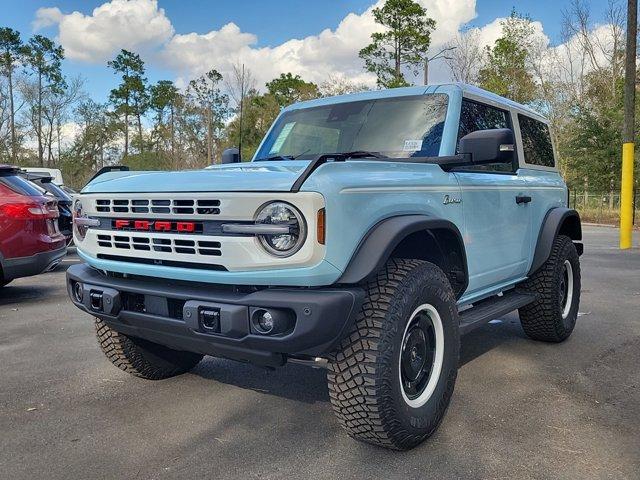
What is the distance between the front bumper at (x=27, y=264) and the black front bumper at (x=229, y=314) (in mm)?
4466

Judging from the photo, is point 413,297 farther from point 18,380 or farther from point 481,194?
point 18,380

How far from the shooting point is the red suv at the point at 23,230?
675 cm

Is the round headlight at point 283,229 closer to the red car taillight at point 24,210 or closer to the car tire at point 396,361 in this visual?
the car tire at point 396,361

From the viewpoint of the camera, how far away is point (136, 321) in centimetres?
288

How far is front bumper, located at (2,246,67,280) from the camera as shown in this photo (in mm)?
6773

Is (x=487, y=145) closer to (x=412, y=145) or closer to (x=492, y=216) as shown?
(x=412, y=145)

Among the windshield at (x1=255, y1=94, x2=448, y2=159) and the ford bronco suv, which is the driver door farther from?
the windshield at (x1=255, y1=94, x2=448, y2=159)

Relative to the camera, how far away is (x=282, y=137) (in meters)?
4.48

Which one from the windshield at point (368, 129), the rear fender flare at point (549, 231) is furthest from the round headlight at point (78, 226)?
the rear fender flare at point (549, 231)

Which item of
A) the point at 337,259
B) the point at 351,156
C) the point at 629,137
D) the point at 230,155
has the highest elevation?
the point at 629,137

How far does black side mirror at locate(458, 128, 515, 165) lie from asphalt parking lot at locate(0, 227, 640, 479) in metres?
1.51

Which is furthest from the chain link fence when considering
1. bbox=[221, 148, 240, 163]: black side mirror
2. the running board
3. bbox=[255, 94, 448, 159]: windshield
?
bbox=[255, 94, 448, 159]: windshield

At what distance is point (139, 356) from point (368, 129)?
219cm

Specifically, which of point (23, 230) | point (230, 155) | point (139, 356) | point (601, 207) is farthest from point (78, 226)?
point (601, 207)
